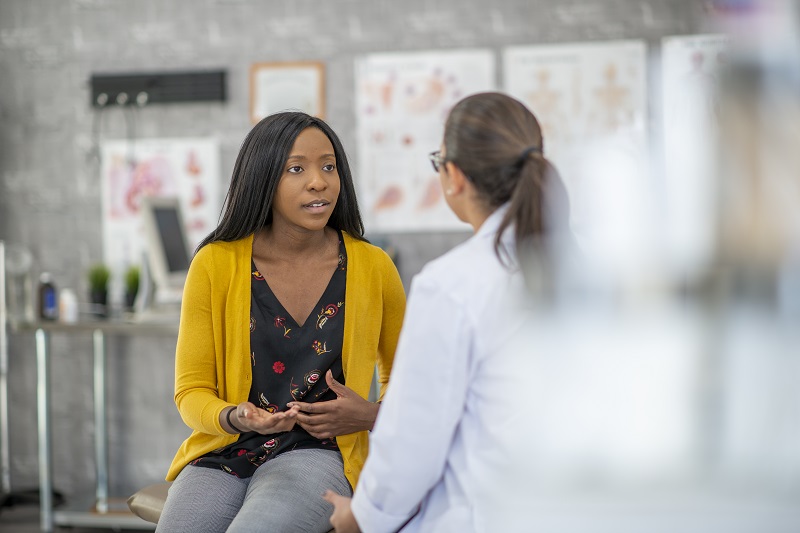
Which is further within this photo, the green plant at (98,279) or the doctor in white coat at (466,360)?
the green plant at (98,279)

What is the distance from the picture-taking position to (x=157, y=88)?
12.5ft

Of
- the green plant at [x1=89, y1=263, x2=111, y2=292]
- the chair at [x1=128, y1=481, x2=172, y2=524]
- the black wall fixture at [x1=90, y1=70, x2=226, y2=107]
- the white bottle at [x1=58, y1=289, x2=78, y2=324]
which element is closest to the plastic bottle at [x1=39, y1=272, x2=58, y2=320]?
the white bottle at [x1=58, y1=289, x2=78, y2=324]

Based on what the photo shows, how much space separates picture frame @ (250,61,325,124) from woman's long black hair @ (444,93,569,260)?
8.45 ft

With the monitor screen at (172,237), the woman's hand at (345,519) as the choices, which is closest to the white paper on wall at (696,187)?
the woman's hand at (345,519)

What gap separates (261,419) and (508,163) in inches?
25.4

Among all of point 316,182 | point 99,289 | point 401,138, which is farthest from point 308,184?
point 99,289

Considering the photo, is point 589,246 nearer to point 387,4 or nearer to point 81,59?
point 387,4

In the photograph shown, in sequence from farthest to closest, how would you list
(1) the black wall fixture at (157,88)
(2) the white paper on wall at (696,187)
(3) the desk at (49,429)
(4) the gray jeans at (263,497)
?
(1) the black wall fixture at (157,88)
(3) the desk at (49,429)
(4) the gray jeans at (263,497)
(2) the white paper on wall at (696,187)

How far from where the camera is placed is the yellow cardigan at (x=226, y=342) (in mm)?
1671

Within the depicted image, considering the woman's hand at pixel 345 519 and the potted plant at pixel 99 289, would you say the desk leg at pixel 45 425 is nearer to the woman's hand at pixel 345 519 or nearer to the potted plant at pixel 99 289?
the potted plant at pixel 99 289

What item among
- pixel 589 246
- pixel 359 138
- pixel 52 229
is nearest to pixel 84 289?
pixel 52 229

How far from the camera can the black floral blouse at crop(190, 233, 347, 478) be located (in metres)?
1.66

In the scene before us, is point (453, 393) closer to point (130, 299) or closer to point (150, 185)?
point (130, 299)

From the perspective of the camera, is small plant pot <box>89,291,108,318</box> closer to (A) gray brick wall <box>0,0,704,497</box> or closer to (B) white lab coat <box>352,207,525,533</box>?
(A) gray brick wall <box>0,0,704,497</box>
